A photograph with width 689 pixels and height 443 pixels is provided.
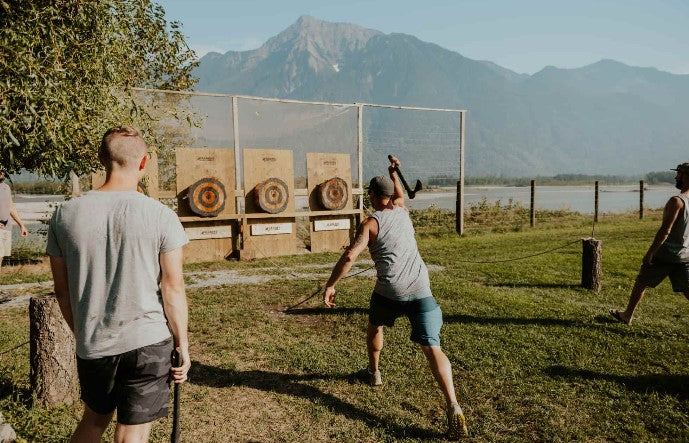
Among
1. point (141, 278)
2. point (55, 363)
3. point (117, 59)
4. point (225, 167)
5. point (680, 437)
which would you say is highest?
point (117, 59)

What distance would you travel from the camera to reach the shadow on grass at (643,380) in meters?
4.41

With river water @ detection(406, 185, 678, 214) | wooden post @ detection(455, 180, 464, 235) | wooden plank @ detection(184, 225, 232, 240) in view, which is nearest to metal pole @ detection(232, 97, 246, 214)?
wooden plank @ detection(184, 225, 232, 240)

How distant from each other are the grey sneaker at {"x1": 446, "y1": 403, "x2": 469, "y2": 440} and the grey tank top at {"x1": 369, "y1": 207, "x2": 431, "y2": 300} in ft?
2.92

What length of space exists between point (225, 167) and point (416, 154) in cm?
757

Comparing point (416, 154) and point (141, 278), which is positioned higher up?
point (416, 154)

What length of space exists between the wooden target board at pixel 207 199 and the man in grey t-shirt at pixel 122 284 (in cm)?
888

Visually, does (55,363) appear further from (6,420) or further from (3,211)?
(3,211)

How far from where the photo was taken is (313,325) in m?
6.46

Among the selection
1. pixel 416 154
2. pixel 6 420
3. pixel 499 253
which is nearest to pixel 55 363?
pixel 6 420

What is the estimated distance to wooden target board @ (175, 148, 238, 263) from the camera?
36.3ft

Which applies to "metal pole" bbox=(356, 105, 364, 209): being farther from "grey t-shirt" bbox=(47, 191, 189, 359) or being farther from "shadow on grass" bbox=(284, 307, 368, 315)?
"grey t-shirt" bbox=(47, 191, 189, 359)

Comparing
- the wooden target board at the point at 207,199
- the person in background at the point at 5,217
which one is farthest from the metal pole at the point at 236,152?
the person in background at the point at 5,217

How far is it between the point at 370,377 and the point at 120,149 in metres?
3.22

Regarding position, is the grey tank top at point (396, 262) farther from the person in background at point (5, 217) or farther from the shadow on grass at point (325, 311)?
the person in background at point (5, 217)
